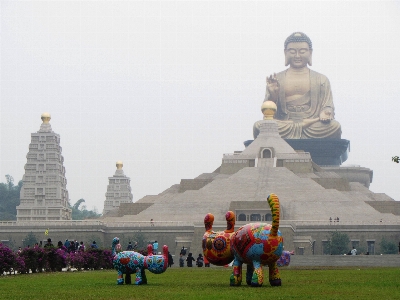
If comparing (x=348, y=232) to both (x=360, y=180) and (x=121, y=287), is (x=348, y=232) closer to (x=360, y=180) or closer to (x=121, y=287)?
(x=360, y=180)

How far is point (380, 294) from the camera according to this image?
1739cm

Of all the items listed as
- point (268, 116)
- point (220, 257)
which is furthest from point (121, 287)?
point (268, 116)

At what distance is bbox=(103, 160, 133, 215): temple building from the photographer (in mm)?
89812

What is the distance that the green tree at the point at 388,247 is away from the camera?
2180 inches

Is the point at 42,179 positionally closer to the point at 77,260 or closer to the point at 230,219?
the point at 77,260

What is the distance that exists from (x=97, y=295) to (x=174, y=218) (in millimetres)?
43416

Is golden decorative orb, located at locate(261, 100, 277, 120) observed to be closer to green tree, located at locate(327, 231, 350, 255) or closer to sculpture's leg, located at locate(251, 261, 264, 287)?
green tree, located at locate(327, 231, 350, 255)

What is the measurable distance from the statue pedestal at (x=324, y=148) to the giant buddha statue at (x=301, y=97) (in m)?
0.67

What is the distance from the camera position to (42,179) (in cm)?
7100

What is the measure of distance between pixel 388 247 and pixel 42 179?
25.0m

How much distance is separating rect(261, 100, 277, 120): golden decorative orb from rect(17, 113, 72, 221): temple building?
16.1m

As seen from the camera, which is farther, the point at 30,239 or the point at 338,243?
the point at 30,239

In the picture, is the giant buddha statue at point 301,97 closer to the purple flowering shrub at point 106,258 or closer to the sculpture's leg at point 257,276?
the purple flowering shrub at point 106,258

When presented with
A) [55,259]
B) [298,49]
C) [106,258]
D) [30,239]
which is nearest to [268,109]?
[298,49]
